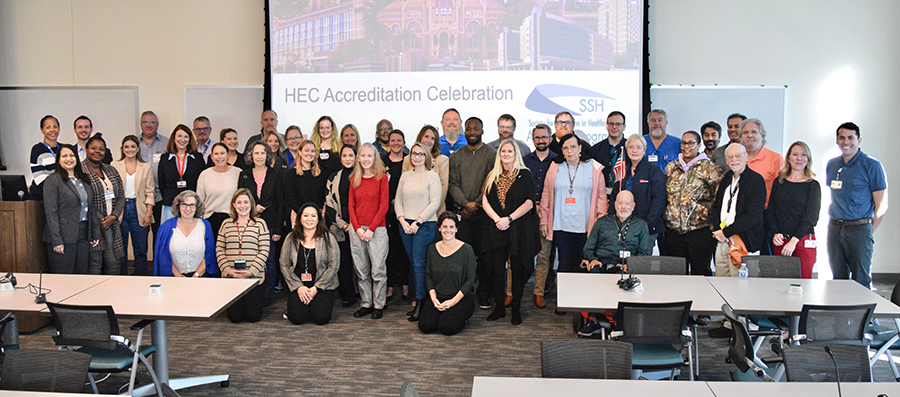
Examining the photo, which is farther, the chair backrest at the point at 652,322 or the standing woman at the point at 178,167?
→ the standing woman at the point at 178,167

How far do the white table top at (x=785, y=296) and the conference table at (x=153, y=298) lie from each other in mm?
3049

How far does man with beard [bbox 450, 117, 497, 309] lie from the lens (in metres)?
5.45

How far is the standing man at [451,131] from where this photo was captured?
20.0ft

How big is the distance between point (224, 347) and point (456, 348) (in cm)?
178

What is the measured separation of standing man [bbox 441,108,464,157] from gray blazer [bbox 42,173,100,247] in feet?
11.0

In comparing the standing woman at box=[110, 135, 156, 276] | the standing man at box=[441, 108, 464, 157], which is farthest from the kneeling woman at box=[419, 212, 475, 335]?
the standing woman at box=[110, 135, 156, 276]

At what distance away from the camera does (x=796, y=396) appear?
2.29 meters

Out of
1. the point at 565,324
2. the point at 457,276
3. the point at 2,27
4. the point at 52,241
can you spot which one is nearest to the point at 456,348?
the point at 457,276

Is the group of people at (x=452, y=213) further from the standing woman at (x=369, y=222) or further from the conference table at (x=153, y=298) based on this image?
the conference table at (x=153, y=298)

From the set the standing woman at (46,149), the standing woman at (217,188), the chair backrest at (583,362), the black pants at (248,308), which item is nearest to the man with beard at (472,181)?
the black pants at (248,308)

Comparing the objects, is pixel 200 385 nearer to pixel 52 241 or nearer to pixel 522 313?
pixel 52 241

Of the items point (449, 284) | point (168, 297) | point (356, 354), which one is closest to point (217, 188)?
point (168, 297)

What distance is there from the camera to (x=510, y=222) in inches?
203

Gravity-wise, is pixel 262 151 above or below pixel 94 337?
above
